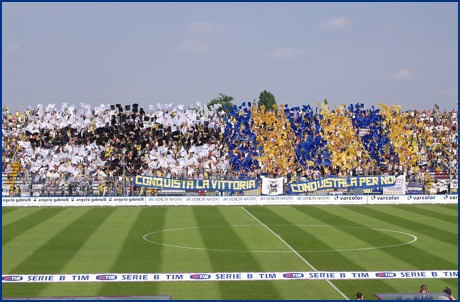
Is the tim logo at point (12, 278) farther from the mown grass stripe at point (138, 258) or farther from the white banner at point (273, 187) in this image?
the white banner at point (273, 187)

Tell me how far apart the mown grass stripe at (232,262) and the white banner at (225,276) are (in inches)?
28.1

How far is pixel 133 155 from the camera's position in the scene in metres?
56.2

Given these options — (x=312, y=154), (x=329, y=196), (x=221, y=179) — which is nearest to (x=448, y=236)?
(x=329, y=196)

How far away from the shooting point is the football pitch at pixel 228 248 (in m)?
21.4

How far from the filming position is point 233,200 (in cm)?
4994

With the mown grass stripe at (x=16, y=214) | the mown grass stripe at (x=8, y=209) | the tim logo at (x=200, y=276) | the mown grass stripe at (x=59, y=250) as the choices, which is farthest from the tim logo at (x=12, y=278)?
the mown grass stripe at (x=8, y=209)

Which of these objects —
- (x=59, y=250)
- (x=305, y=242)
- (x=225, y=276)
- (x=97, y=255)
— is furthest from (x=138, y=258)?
(x=305, y=242)

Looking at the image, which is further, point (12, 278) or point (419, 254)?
point (419, 254)

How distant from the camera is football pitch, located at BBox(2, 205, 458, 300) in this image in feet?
70.1

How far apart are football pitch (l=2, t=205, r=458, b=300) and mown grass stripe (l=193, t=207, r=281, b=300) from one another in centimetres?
4

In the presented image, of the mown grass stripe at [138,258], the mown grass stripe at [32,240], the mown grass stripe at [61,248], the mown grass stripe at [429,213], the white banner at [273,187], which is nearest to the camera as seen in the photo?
the mown grass stripe at [138,258]

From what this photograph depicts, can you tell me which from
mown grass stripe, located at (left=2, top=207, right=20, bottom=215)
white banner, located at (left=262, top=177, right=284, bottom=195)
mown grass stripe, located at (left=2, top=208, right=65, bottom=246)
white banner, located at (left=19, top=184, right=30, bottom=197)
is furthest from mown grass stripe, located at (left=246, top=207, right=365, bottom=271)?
white banner, located at (left=19, top=184, right=30, bottom=197)

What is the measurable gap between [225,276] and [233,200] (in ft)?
89.1

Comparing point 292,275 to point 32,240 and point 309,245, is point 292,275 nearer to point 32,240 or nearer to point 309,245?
point 309,245
